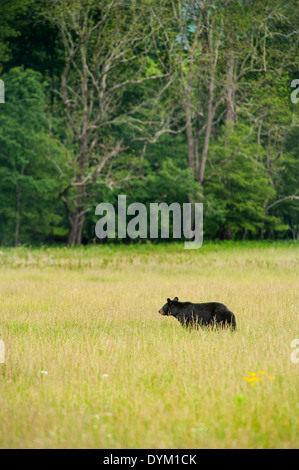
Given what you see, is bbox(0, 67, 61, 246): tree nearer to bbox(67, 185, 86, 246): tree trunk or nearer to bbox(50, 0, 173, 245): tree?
bbox(50, 0, 173, 245): tree

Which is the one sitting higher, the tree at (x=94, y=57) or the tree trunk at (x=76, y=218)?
the tree at (x=94, y=57)

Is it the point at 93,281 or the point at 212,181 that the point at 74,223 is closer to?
the point at 212,181

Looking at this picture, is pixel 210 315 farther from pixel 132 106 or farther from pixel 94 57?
pixel 132 106

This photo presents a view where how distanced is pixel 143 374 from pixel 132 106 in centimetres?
3149

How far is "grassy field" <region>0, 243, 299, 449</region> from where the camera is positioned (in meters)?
4.38

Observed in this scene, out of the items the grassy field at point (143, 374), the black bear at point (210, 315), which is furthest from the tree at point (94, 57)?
the black bear at point (210, 315)

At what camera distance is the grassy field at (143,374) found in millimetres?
4383

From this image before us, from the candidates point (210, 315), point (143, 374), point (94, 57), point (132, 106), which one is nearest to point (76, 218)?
point (132, 106)

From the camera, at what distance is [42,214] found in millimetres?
34656

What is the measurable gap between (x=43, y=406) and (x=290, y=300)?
7.83 m

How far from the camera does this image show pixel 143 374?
5949 mm

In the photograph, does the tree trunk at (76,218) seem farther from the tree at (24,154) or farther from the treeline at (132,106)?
the tree at (24,154)

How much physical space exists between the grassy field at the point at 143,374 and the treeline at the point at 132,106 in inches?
800
